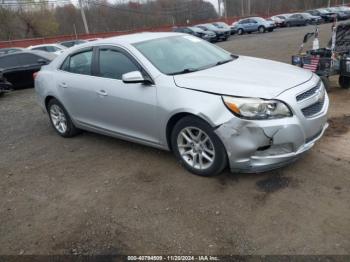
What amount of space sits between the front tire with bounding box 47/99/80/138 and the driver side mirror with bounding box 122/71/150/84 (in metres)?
1.99

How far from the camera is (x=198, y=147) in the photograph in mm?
4219

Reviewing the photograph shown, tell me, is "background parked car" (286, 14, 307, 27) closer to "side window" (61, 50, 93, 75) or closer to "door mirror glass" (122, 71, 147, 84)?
"side window" (61, 50, 93, 75)

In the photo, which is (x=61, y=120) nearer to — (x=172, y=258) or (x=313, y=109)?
(x=172, y=258)

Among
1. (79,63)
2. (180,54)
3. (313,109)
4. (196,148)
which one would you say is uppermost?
(180,54)

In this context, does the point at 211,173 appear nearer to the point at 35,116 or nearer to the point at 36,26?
the point at 35,116

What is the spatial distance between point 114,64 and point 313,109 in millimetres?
2563

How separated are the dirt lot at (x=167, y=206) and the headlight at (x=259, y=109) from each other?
0.77m

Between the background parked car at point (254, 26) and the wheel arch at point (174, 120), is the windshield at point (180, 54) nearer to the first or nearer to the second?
the wheel arch at point (174, 120)

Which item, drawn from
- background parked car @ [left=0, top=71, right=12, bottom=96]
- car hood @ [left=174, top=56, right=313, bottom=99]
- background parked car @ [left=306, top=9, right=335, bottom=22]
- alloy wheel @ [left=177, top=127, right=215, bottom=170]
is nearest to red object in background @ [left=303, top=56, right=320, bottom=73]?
car hood @ [left=174, top=56, right=313, bottom=99]

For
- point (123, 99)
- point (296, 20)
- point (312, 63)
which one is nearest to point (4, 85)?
point (123, 99)

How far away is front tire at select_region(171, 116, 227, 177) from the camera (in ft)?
13.1

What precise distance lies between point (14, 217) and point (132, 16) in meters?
63.6

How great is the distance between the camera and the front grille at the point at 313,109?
3.95m

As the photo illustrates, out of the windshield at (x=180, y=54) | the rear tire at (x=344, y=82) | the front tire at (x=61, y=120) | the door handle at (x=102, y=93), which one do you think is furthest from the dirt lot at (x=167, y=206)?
the rear tire at (x=344, y=82)
